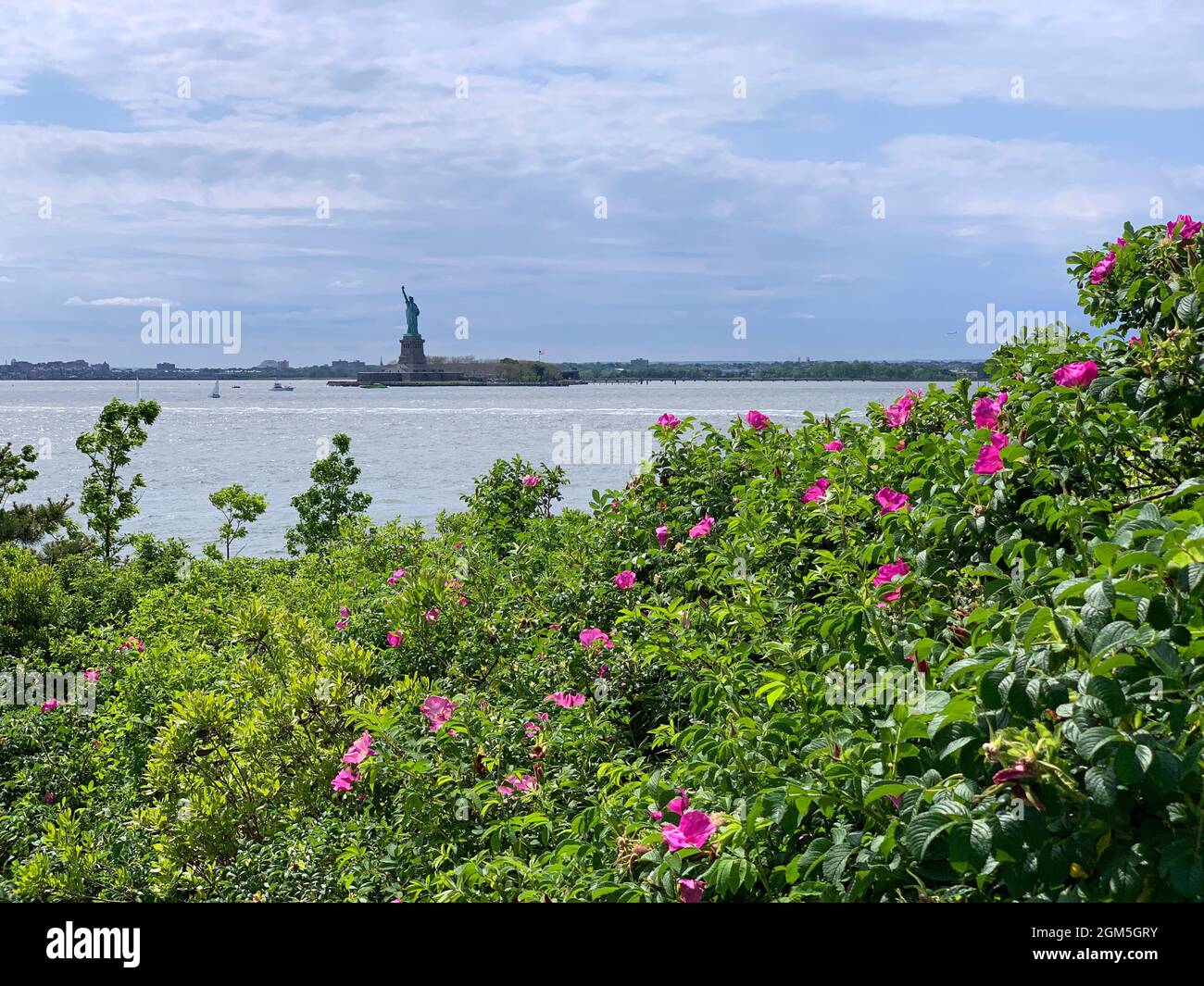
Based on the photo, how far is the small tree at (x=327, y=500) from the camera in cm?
1798

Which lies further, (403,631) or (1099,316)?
(403,631)

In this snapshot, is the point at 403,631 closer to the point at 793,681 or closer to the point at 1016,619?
the point at 793,681

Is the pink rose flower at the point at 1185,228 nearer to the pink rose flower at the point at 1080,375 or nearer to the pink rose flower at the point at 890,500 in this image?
the pink rose flower at the point at 1080,375

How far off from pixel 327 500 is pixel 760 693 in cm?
1686

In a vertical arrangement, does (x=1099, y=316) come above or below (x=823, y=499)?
above

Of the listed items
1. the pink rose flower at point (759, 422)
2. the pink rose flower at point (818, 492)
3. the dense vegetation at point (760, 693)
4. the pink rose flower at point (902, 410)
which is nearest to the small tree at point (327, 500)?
the dense vegetation at point (760, 693)

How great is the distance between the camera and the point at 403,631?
475cm

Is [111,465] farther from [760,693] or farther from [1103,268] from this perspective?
[760,693]

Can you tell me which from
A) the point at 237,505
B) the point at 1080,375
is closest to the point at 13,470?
the point at 237,505

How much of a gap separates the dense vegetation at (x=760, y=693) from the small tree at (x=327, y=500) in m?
11.8

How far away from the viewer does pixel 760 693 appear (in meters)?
2.54

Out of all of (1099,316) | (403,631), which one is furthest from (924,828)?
(403,631)

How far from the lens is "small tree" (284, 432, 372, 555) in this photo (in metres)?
18.0
